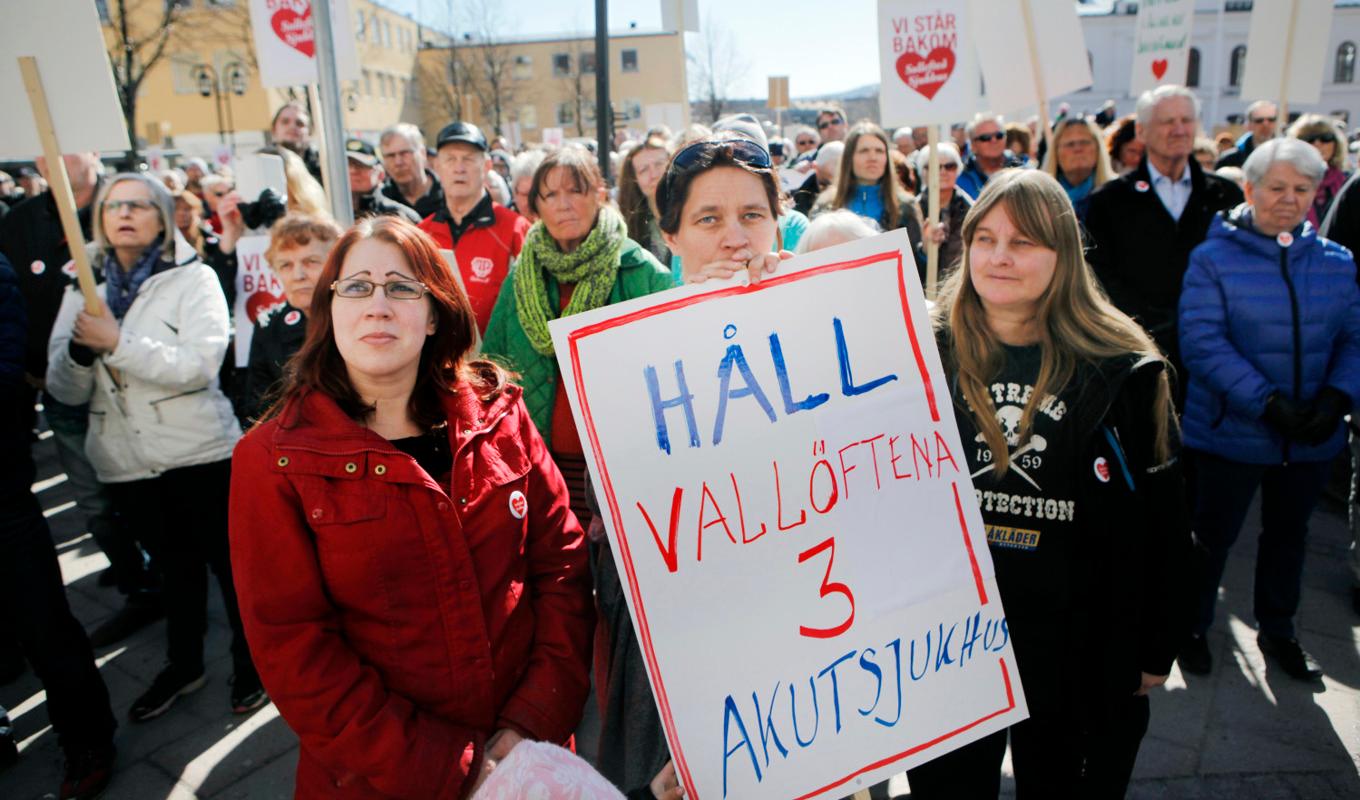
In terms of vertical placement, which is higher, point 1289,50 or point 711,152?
point 1289,50

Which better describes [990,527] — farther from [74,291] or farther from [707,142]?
[74,291]

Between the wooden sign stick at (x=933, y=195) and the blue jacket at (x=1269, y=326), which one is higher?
the wooden sign stick at (x=933, y=195)

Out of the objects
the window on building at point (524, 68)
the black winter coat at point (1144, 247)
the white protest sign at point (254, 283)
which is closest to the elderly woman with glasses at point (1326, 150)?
the black winter coat at point (1144, 247)

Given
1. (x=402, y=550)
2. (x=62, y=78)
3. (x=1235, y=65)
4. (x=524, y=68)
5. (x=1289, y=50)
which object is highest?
(x=524, y=68)

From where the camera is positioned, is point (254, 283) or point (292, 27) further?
point (292, 27)

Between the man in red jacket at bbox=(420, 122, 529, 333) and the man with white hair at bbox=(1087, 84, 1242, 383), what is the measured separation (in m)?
2.83

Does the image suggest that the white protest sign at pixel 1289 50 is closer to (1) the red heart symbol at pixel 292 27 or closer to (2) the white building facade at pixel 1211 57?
(1) the red heart symbol at pixel 292 27

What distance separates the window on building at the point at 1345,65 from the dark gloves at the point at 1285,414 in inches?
2369

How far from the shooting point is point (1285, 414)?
3.05m

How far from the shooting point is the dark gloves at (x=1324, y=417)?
3.05 m

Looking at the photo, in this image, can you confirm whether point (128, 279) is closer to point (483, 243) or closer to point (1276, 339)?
point (483, 243)

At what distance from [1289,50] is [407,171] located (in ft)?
19.3

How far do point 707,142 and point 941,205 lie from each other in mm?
4428

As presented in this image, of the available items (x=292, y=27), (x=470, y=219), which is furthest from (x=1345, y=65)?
(x=292, y=27)
